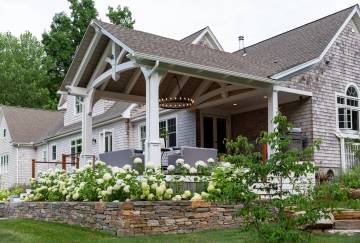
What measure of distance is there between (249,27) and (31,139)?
22050 mm

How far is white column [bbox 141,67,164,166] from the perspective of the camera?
10875 mm

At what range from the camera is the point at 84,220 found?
9727 mm

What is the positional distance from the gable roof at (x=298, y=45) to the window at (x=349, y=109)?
176cm

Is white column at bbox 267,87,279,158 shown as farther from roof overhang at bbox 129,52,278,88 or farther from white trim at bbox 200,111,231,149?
white trim at bbox 200,111,231,149

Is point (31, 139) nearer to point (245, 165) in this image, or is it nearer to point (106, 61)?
point (106, 61)

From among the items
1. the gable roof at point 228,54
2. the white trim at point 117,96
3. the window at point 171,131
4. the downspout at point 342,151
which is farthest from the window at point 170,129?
the downspout at point 342,151

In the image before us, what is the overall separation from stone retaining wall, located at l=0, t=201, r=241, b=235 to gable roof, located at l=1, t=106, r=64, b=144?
20445 mm

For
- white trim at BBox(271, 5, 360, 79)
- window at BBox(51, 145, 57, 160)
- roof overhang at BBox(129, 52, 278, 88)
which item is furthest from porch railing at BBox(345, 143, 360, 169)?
window at BBox(51, 145, 57, 160)

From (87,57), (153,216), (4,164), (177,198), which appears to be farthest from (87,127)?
(4,164)

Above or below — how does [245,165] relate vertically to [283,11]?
below

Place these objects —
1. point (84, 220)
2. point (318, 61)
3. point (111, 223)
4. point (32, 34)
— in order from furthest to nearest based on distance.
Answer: point (32, 34) → point (318, 61) → point (84, 220) → point (111, 223)

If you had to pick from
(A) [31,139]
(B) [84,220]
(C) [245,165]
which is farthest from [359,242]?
(A) [31,139]

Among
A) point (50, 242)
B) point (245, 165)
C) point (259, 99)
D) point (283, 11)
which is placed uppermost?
point (283, 11)

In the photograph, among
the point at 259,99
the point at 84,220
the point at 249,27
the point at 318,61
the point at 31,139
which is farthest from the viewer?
the point at 249,27
